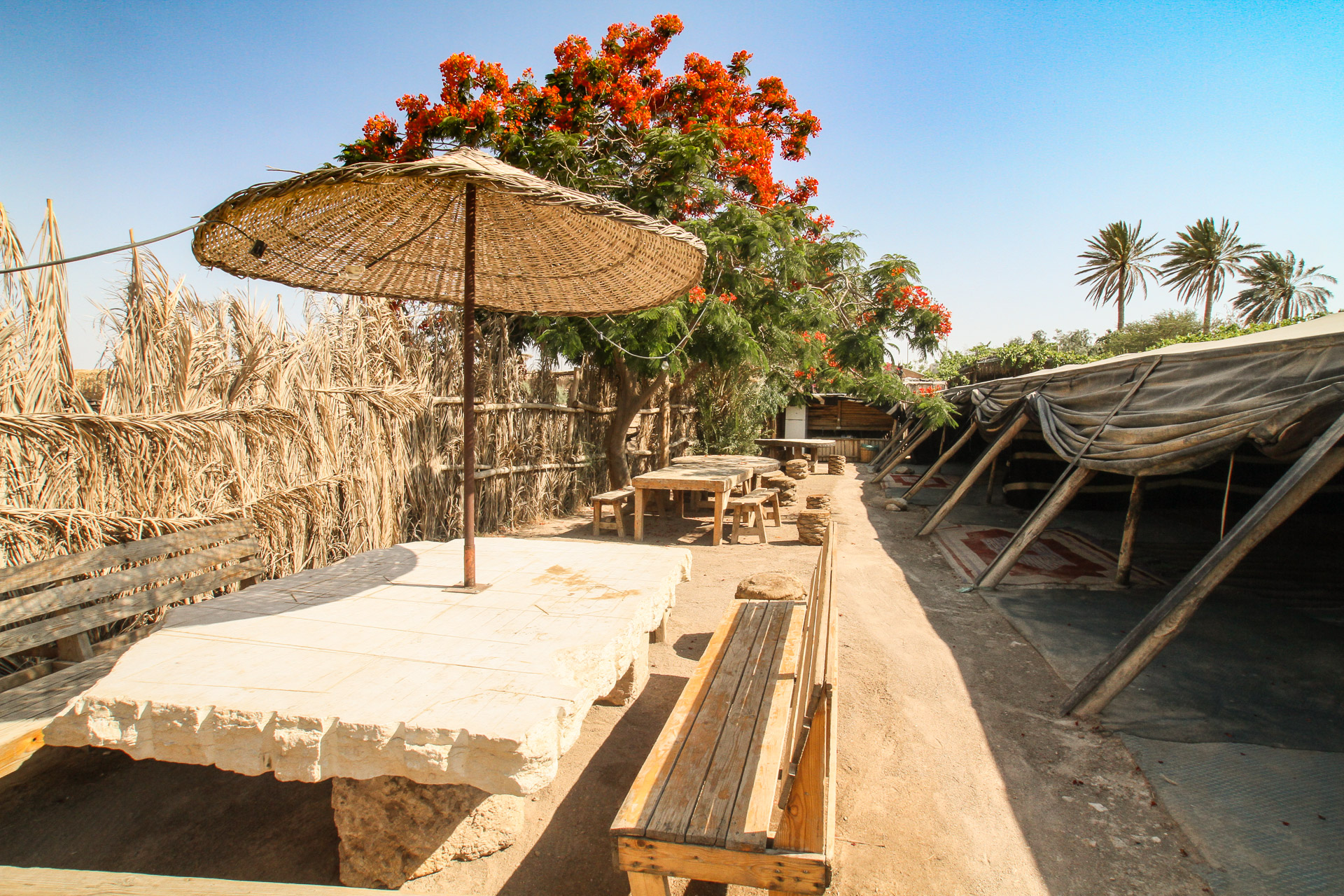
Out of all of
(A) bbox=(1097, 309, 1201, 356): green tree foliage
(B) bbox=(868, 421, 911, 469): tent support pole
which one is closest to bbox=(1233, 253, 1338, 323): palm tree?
(A) bbox=(1097, 309, 1201, 356): green tree foliage

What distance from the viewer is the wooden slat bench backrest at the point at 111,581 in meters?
2.46

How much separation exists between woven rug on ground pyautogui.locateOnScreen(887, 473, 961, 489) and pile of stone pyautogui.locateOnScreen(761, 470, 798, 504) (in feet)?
10.9

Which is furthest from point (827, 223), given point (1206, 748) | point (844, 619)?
point (1206, 748)

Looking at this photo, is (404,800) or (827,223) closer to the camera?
→ (404,800)

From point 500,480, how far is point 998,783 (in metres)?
5.68

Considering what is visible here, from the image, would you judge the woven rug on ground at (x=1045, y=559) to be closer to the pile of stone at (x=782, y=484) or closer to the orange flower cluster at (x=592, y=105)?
the pile of stone at (x=782, y=484)

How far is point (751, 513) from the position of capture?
7.89 m

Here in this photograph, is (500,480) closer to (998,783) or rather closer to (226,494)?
(226,494)

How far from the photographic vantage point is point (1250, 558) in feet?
17.9

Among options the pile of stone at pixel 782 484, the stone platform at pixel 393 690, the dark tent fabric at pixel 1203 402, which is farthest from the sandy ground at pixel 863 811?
the pile of stone at pixel 782 484

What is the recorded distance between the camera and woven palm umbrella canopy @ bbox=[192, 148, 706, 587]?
207 centimetres

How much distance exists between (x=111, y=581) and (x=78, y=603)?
140mm

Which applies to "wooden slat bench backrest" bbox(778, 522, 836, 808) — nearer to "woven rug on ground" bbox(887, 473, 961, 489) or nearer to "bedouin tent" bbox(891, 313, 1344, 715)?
"bedouin tent" bbox(891, 313, 1344, 715)

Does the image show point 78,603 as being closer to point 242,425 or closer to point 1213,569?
point 242,425
